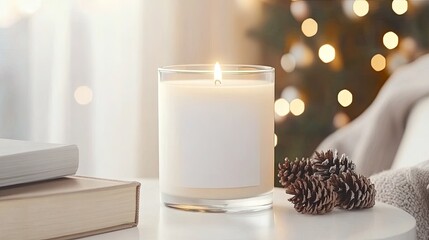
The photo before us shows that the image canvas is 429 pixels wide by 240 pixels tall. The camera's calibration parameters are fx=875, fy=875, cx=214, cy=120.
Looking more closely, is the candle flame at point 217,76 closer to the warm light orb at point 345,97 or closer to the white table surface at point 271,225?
the white table surface at point 271,225

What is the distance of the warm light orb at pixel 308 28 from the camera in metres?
2.44

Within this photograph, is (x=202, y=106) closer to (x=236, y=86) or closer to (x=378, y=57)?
(x=236, y=86)

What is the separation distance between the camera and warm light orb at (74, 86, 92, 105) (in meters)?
2.16

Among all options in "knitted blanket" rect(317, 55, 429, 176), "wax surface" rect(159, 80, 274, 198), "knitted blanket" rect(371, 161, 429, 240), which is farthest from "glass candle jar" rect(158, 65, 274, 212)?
"knitted blanket" rect(317, 55, 429, 176)

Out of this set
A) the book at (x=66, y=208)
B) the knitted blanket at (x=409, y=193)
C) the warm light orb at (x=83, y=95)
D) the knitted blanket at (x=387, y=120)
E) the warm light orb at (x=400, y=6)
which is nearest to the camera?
the book at (x=66, y=208)

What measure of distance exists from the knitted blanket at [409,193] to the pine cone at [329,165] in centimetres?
23

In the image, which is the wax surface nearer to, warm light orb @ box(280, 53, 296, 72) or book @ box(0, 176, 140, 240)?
book @ box(0, 176, 140, 240)

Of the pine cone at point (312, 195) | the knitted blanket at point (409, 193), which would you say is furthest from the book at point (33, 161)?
the knitted blanket at point (409, 193)

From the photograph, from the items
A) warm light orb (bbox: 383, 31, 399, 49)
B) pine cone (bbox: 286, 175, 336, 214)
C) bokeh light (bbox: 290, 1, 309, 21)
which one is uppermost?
bokeh light (bbox: 290, 1, 309, 21)

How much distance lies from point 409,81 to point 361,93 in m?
0.32

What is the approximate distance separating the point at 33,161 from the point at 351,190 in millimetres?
356

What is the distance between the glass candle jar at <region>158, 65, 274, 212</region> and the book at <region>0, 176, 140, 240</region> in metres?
0.11

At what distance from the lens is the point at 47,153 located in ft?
2.84

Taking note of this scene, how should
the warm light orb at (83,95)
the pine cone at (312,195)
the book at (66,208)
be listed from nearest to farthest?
the book at (66,208)
the pine cone at (312,195)
the warm light orb at (83,95)
